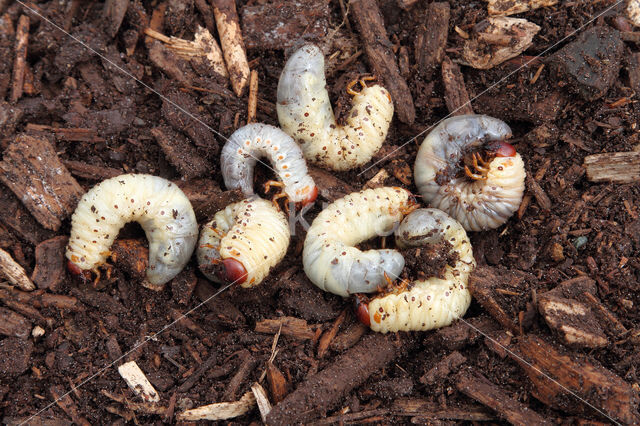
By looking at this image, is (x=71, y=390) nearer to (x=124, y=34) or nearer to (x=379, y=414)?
(x=379, y=414)

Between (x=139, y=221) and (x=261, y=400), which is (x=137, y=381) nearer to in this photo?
(x=261, y=400)

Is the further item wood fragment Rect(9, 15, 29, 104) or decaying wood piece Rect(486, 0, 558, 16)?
decaying wood piece Rect(486, 0, 558, 16)

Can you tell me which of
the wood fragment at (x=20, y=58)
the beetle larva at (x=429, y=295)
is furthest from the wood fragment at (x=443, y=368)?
the wood fragment at (x=20, y=58)

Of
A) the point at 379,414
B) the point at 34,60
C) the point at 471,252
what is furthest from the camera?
the point at 34,60

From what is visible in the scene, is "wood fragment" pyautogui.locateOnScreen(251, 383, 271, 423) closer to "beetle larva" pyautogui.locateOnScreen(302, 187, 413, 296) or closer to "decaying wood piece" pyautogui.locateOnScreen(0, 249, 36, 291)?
"beetle larva" pyautogui.locateOnScreen(302, 187, 413, 296)

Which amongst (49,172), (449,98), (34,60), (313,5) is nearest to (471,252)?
(449,98)

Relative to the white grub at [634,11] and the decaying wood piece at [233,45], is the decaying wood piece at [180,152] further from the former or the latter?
the white grub at [634,11]

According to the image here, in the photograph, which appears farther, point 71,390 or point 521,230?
point 521,230

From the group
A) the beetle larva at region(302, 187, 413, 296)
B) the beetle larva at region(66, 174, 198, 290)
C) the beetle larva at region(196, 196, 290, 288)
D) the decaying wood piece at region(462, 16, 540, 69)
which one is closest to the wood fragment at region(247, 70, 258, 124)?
the beetle larva at region(196, 196, 290, 288)
